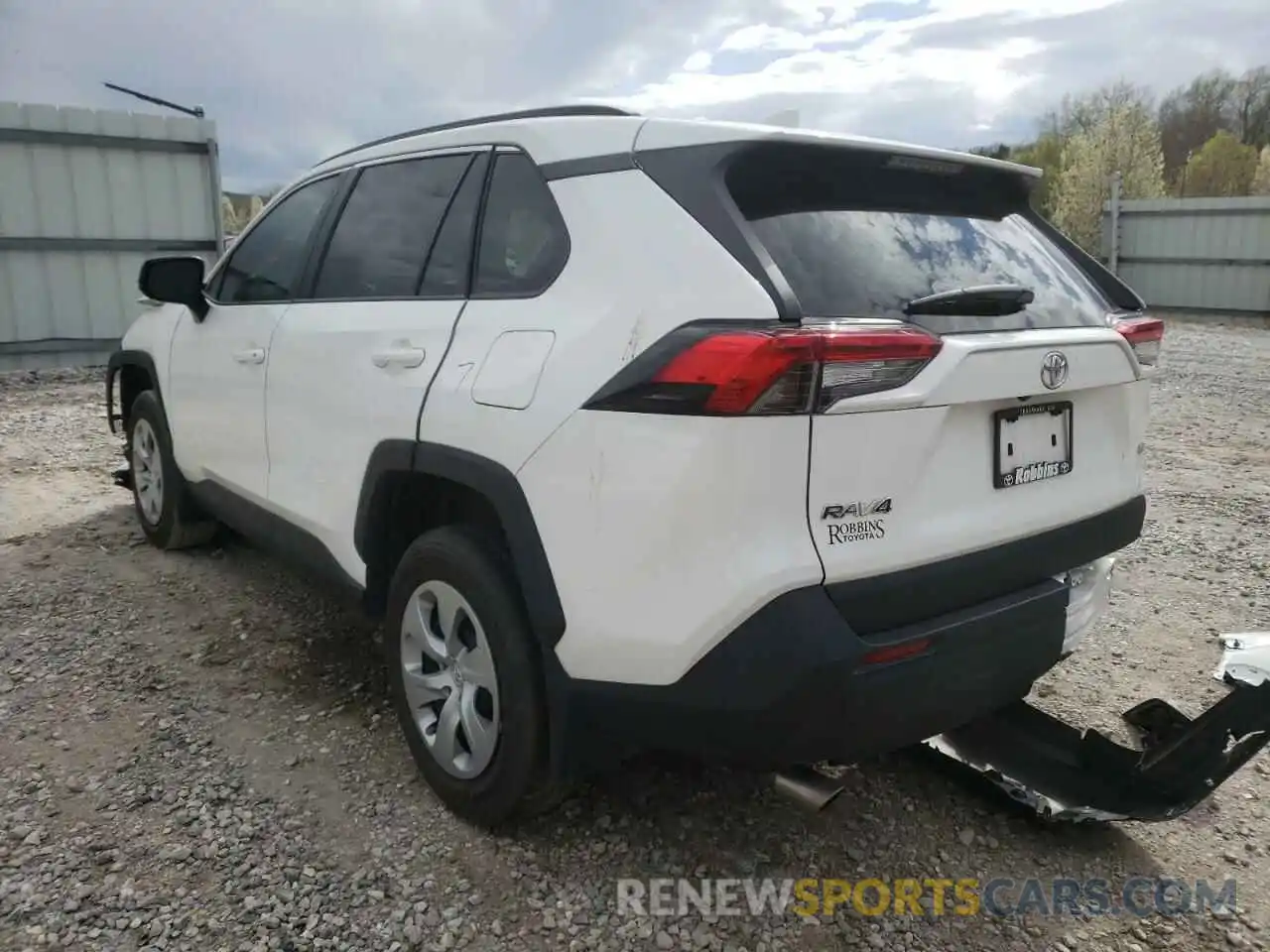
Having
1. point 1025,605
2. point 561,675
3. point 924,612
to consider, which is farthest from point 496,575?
point 1025,605

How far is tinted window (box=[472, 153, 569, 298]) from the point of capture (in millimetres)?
2344

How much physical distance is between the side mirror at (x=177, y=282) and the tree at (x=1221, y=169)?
37.8 meters

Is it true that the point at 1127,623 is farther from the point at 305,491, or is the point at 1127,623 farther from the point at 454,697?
the point at 305,491

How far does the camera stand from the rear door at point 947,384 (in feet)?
6.40

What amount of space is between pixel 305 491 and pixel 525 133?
145 centimetres

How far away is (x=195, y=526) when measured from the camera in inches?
185

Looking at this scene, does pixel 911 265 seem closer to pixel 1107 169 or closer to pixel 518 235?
pixel 518 235

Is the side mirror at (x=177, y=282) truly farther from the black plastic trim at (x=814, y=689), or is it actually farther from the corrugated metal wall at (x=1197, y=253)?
the corrugated metal wall at (x=1197, y=253)

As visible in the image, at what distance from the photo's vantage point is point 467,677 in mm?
2525

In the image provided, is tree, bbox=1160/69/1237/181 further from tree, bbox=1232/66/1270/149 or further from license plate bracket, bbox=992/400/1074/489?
license plate bracket, bbox=992/400/1074/489

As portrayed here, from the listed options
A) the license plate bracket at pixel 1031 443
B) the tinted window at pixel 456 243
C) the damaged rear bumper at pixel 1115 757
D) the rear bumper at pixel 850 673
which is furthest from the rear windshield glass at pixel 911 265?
the damaged rear bumper at pixel 1115 757

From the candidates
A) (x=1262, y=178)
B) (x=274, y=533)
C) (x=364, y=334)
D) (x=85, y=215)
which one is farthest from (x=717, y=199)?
(x=1262, y=178)

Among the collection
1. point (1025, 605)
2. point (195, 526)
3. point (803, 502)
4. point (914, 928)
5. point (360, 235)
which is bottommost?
point (914, 928)

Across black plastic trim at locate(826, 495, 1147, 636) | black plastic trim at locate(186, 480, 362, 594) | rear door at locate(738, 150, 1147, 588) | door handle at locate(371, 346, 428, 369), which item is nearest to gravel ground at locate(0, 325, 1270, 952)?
black plastic trim at locate(186, 480, 362, 594)
